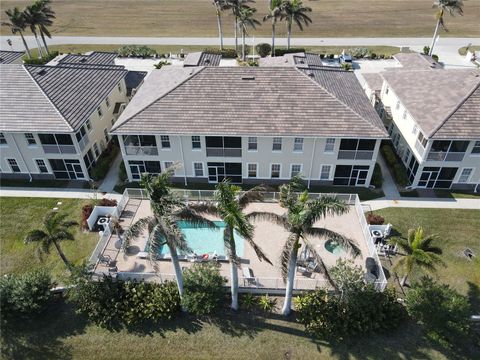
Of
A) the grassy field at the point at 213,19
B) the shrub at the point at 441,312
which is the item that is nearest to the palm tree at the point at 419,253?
the shrub at the point at 441,312

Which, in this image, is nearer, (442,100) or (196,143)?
(196,143)

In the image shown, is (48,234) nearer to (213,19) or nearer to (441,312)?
(441,312)

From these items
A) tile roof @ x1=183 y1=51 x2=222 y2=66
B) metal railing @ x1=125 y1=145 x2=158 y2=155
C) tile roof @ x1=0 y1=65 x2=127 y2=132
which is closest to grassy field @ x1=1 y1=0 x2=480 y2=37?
tile roof @ x1=183 y1=51 x2=222 y2=66

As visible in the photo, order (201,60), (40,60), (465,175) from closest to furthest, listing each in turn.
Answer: (465,175) < (201,60) < (40,60)

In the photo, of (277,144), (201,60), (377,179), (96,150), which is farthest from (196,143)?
(201,60)

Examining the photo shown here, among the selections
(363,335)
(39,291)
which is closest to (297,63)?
(363,335)

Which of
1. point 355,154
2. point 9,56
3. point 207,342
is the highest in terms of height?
point 9,56

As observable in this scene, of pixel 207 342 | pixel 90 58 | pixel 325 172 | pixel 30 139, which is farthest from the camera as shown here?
pixel 90 58

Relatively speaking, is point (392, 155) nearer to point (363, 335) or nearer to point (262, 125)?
point (262, 125)
